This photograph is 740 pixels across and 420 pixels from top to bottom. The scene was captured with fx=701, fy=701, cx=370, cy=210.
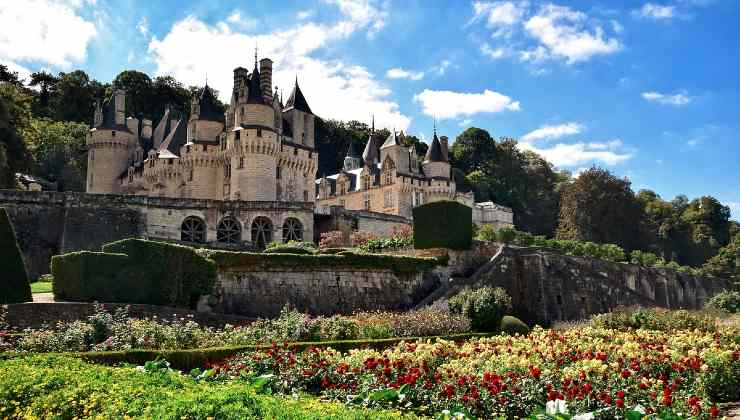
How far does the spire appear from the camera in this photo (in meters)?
46.7

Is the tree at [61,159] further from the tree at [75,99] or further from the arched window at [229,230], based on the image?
the arched window at [229,230]

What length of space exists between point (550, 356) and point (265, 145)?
105ft

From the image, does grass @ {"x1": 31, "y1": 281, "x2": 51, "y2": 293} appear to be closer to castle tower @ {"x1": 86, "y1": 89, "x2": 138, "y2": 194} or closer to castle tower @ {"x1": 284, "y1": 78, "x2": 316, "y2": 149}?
castle tower @ {"x1": 284, "y1": 78, "x2": 316, "y2": 149}

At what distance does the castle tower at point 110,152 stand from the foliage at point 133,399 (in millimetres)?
41985

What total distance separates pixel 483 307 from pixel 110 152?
121ft

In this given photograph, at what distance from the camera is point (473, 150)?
8262 centimetres

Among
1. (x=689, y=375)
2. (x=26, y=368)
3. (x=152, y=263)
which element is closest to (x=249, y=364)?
(x=26, y=368)

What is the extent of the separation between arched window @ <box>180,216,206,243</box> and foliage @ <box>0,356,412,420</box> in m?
25.2

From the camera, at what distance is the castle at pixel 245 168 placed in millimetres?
35938

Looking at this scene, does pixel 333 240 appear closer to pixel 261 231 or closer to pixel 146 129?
pixel 261 231

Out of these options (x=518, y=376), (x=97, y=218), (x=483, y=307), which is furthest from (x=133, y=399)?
(x=97, y=218)

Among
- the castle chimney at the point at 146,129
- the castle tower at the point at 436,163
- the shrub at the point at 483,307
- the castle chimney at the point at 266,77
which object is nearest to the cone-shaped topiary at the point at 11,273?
the shrub at the point at 483,307

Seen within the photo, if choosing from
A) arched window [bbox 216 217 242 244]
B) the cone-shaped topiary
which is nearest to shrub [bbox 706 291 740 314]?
arched window [bbox 216 217 242 244]

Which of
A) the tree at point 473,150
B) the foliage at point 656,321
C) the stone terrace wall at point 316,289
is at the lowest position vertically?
the foliage at point 656,321
